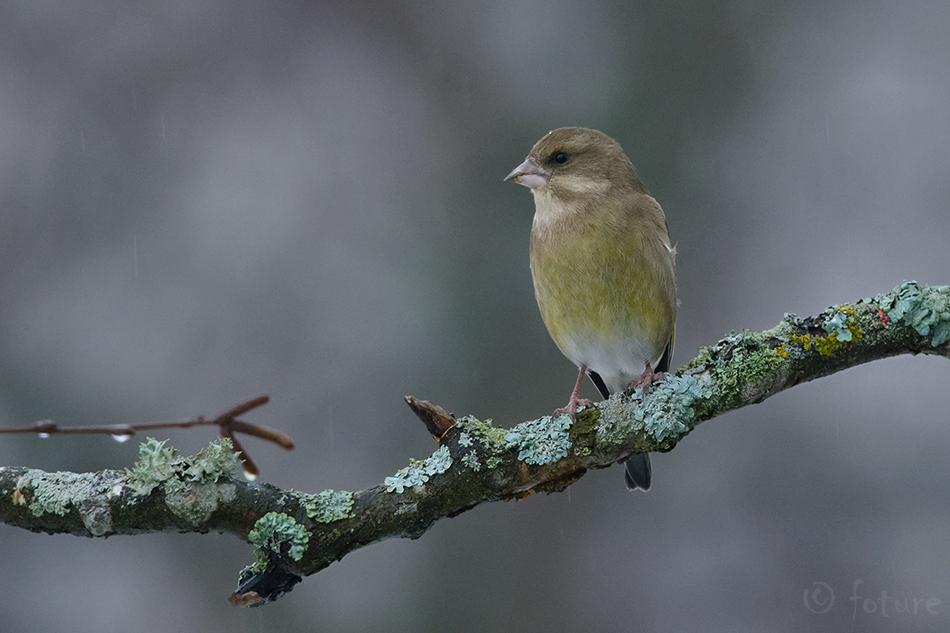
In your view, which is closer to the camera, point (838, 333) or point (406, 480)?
point (406, 480)

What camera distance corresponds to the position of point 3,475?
267 cm

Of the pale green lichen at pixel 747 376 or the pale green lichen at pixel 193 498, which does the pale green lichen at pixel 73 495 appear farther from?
the pale green lichen at pixel 747 376

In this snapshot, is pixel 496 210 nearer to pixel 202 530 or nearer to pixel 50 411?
pixel 50 411

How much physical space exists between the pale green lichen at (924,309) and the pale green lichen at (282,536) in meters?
2.01

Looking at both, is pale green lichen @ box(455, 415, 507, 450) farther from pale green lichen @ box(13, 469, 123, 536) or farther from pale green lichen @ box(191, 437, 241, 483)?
pale green lichen @ box(13, 469, 123, 536)

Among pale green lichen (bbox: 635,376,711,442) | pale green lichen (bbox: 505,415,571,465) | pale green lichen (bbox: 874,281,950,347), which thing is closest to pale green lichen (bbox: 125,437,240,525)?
pale green lichen (bbox: 505,415,571,465)

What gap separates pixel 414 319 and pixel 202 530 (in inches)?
172

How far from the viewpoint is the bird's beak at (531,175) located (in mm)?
4086

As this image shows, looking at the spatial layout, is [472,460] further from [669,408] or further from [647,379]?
[647,379]

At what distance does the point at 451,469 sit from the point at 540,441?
0.31 m

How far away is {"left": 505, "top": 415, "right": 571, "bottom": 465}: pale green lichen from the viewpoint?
300cm

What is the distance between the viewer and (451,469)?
2949 millimetres

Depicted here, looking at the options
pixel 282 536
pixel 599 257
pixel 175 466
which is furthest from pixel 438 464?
pixel 599 257

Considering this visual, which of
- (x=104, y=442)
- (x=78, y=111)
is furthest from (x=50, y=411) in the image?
(x=78, y=111)
